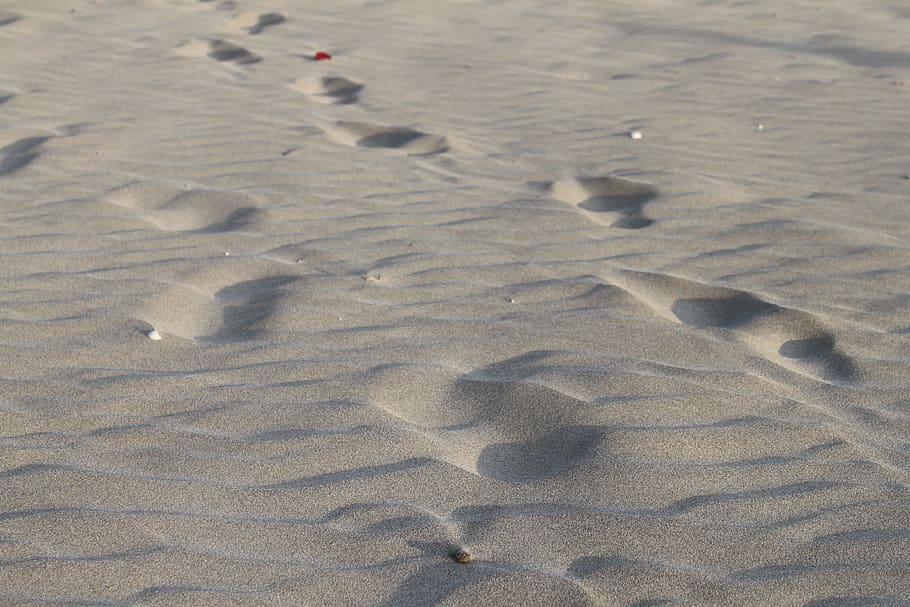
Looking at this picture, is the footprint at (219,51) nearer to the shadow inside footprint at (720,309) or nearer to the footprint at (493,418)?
the shadow inside footprint at (720,309)

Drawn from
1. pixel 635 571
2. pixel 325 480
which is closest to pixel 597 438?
pixel 635 571

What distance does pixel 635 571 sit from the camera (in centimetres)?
188

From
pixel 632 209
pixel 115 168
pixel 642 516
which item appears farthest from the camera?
pixel 115 168

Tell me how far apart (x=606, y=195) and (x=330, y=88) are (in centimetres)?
224

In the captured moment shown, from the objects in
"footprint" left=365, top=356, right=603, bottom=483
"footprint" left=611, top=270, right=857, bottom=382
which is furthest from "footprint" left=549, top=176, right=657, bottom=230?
"footprint" left=365, top=356, right=603, bottom=483

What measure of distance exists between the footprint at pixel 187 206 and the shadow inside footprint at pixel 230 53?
2499 mm

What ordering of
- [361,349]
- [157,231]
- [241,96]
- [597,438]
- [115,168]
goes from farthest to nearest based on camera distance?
[241,96] < [115,168] < [157,231] < [361,349] < [597,438]

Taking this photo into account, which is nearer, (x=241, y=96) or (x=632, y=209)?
(x=632, y=209)

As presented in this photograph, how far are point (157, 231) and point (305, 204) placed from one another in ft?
1.89

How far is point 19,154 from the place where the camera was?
445cm

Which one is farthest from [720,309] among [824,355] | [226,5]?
[226,5]

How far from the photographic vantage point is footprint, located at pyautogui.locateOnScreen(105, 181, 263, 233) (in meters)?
3.71

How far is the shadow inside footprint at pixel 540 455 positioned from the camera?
7.20 feet

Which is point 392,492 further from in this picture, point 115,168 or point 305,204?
point 115,168
